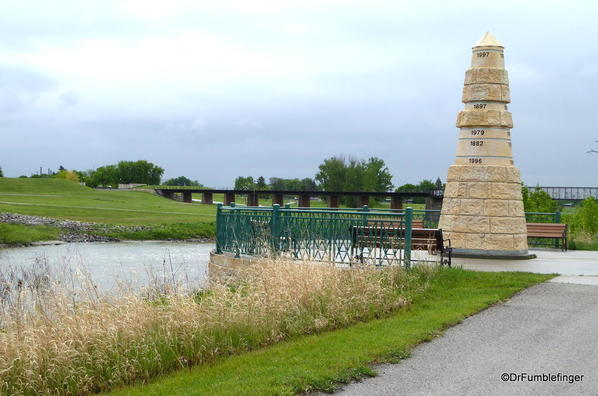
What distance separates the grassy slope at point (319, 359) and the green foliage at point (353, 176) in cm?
10986

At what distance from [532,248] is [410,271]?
35.9 feet

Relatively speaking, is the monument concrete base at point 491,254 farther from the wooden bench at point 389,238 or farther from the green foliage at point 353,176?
the green foliage at point 353,176

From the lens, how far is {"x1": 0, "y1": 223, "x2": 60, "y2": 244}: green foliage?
49.8m

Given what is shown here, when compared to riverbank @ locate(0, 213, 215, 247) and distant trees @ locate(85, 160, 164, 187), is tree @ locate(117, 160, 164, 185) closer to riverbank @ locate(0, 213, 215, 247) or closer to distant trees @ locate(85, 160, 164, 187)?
distant trees @ locate(85, 160, 164, 187)

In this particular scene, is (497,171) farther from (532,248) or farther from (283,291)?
(283,291)

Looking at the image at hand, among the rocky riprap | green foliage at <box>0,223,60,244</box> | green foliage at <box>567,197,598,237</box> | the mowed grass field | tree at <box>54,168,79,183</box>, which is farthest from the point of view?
tree at <box>54,168,79,183</box>

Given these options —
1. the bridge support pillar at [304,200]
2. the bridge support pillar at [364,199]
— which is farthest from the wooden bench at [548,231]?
the bridge support pillar at [304,200]

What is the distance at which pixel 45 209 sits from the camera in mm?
72250

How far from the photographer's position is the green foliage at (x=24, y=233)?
49750 millimetres

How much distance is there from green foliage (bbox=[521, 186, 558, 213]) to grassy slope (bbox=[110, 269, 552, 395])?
25.0 m

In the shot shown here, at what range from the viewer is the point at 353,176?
401 feet

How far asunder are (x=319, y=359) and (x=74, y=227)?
54600 millimetres

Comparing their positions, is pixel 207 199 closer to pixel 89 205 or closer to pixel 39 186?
pixel 39 186

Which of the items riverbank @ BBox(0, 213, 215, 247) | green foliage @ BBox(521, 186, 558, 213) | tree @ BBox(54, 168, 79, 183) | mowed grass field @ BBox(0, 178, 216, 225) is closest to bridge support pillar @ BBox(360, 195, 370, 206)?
mowed grass field @ BBox(0, 178, 216, 225)
